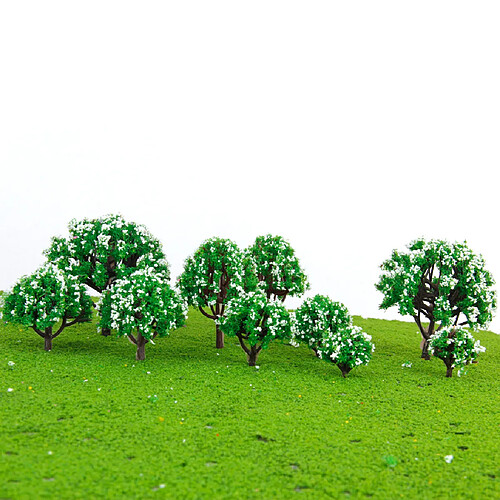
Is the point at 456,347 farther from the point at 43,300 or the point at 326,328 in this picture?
the point at 43,300

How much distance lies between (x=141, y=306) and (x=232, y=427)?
10008mm

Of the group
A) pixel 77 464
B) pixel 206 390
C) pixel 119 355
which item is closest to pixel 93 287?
pixel 119 355

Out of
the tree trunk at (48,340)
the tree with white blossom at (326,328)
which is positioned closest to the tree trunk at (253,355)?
the tree with white blossom at (326,328)

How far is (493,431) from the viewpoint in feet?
67.5

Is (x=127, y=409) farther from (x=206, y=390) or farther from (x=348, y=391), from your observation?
(x=348, y=391)

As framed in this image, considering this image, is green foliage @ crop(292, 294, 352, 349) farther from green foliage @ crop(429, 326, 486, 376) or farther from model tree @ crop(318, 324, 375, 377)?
green foliage @ crop(429, 326, 486, 376)

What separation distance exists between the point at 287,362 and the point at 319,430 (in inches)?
416

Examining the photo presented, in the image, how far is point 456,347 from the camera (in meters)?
27.5

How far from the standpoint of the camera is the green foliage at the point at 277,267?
33375mm

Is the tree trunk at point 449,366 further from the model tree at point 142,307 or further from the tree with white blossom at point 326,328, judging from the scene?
the model tree at point 142,307

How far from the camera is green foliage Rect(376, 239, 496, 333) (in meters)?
31.1

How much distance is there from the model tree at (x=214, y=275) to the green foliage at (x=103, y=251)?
296 centimetres

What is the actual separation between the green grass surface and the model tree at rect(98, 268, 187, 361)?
2142 mm

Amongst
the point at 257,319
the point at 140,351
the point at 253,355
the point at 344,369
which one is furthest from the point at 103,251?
the point at 344,369
